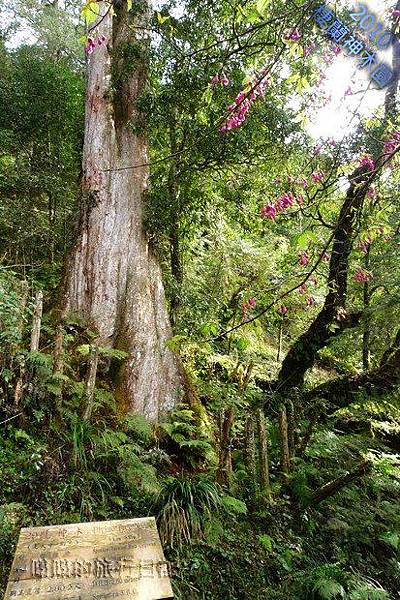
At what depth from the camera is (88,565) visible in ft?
8.08

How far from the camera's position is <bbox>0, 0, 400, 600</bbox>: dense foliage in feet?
11.3

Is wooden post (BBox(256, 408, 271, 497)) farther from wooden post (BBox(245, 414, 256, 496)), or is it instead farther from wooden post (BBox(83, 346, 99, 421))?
wooden post (BBox(83, 346, 99, 421))

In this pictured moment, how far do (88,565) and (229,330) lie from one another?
1.63m

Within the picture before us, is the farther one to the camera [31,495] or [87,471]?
[87,471]

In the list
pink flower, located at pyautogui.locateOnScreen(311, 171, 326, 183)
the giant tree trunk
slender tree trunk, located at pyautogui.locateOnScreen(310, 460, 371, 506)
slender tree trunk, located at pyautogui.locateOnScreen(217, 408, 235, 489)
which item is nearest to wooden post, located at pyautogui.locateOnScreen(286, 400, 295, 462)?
slender tree trunk, located at pyautogui.locateOnScreen(310, 460, 371, 506)

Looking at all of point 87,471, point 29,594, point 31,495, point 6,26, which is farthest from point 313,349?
point 6,26

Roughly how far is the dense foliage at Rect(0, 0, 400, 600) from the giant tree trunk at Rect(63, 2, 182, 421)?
0.29 metres

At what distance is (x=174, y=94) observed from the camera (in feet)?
21.8

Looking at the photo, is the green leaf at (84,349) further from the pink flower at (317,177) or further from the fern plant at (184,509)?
the pink flower at (317,177)

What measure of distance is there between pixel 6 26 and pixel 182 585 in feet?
61.8

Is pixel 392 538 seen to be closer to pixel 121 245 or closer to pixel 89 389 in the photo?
pixel 89 389

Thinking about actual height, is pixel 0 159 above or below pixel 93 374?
→ above

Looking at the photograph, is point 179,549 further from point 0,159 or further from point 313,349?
point 0,159

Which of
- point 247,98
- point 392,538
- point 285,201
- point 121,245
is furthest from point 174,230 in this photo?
point 392,538
